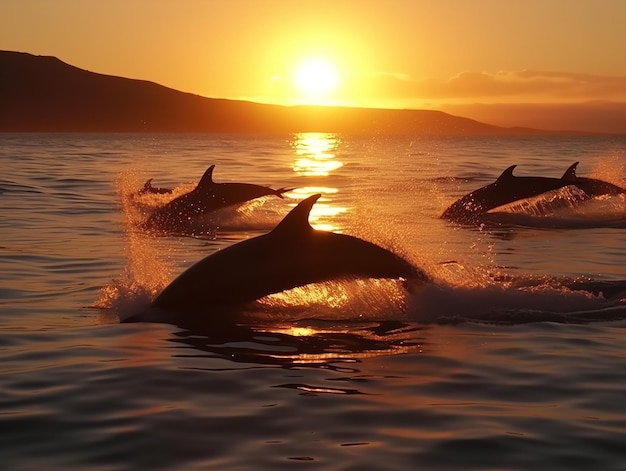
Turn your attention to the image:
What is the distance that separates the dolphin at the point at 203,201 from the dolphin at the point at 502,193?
12.5 feet

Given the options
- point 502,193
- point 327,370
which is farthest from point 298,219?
point 502,193

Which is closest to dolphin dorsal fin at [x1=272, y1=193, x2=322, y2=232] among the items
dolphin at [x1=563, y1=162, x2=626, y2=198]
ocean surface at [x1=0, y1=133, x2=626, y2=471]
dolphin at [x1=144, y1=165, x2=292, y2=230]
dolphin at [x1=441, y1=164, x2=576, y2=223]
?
ocean surface at [x1=0, y1=133, x2=626, y2=471]

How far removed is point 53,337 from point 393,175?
36342 mm

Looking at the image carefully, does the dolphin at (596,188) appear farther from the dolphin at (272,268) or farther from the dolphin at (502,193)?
the dolphin at (272,268)

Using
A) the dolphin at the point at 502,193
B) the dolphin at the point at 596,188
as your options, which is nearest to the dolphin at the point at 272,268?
the dolphin at the point at 502,193

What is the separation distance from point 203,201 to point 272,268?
11.6 m

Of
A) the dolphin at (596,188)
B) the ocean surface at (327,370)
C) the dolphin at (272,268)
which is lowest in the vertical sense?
the ocean surface at (327,370)

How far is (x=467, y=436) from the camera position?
20.9ft

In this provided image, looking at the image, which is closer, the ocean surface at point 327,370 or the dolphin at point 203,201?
the ocean surface at point 327,370

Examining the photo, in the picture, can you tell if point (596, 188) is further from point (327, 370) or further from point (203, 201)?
point (327, 370)

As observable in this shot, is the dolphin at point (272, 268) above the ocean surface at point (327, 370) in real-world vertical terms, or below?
Result: above

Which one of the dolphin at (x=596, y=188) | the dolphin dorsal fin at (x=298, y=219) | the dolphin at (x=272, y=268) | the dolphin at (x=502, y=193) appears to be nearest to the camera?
the dolphin dorsal fin at (x=298, y=219)

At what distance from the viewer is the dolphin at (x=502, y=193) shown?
22.1 m

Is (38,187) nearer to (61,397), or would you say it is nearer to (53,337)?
(53,337)
